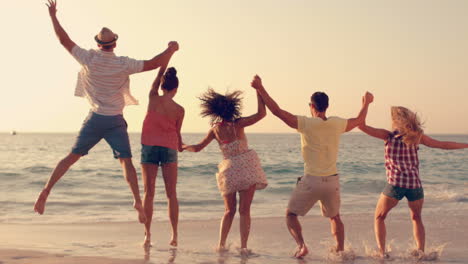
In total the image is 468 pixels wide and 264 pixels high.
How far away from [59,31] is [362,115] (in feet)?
10.5

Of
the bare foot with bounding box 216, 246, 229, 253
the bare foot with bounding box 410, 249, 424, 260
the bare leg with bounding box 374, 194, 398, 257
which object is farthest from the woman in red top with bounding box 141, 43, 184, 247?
the bare foot with bounding box 410, 249, 424, 260

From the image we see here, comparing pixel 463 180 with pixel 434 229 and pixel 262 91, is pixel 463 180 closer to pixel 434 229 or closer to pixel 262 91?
pixel 434 229

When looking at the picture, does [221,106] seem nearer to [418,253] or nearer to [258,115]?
[258,115]

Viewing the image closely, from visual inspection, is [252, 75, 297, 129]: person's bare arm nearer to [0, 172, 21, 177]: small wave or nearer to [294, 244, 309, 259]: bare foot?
[294, 244, 309, 259]: bare foot

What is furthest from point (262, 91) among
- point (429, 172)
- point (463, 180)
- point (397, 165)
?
point (429, 172)

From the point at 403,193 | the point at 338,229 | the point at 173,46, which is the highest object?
the point at 173,46

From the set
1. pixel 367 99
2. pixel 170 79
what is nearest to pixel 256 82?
pixel 170 79

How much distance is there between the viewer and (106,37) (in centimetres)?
578

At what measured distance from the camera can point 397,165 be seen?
5.82 m

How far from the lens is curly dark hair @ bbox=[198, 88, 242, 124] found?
6.08 metres

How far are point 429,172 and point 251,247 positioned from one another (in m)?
21.0

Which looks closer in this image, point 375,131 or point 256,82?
point 256,82

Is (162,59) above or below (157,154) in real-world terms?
above

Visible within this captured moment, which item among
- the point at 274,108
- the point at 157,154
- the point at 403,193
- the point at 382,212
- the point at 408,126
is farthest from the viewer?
the point at 157,154
